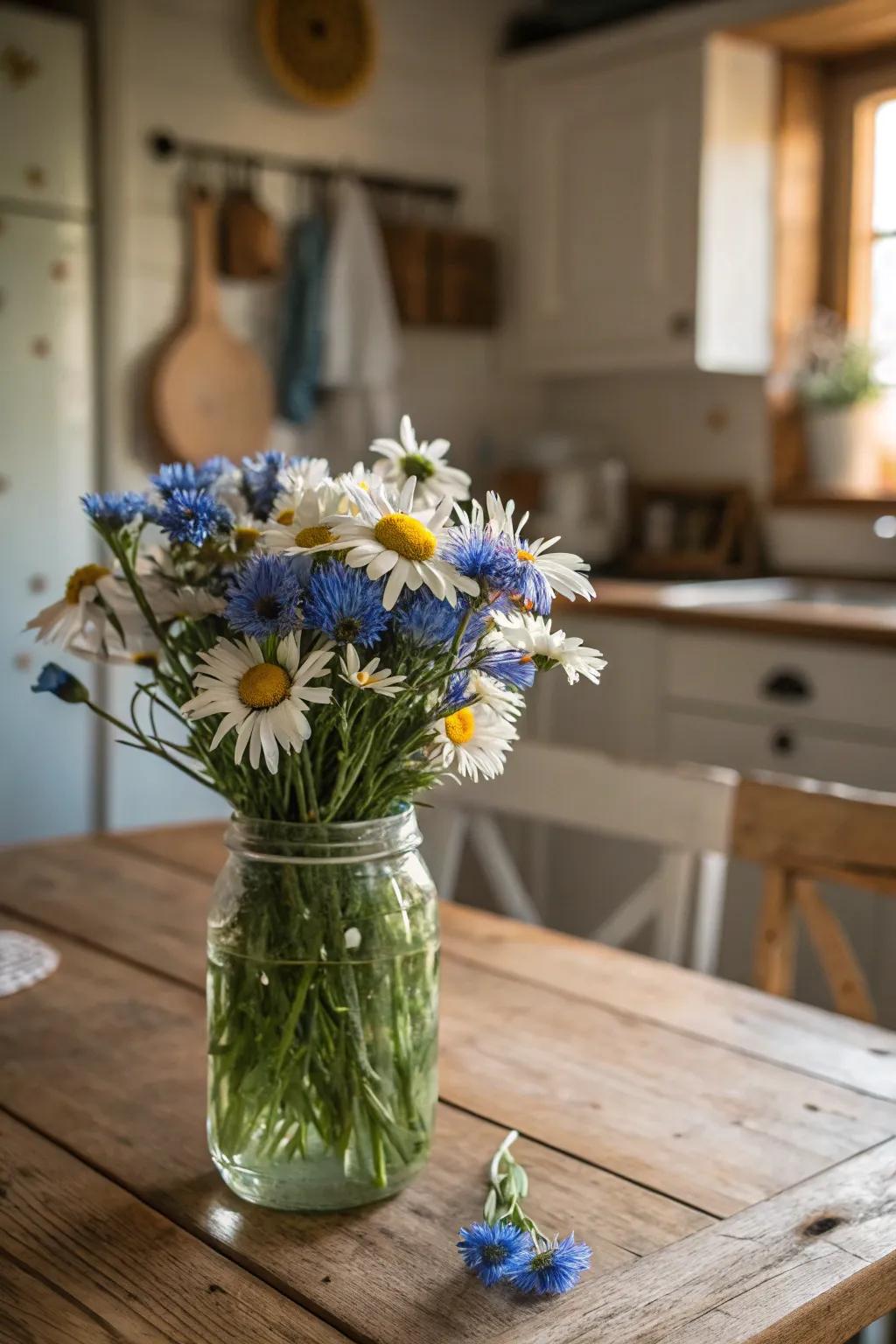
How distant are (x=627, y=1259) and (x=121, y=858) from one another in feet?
3.04

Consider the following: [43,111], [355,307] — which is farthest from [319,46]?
[43,111]

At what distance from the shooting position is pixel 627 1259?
2.60ft

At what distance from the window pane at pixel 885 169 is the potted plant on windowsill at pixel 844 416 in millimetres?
241

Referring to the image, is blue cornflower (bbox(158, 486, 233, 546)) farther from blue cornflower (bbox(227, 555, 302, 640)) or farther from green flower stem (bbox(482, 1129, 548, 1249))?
green flower stem (bbox(482, 1129, 548, 1249))

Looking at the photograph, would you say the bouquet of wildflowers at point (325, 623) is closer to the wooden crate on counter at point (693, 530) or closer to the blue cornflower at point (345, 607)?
the blue cornflower at point (345, 607)

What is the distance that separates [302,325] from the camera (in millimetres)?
3432

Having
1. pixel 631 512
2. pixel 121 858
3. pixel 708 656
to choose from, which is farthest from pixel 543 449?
pixel 121 858

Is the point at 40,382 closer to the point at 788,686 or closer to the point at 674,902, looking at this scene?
the point at 788,686

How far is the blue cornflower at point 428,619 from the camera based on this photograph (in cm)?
77

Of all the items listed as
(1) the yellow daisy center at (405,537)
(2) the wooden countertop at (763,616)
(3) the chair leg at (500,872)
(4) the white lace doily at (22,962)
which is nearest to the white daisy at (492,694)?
(1) the yellow daisy center at (405,537)

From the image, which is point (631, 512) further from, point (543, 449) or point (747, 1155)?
point (747, 1155)

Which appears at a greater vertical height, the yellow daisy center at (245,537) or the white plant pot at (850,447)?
the white plant pot at (850,447)

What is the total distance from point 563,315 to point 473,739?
9.87ft

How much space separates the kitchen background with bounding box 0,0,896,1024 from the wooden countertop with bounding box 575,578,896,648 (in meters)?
0.01
